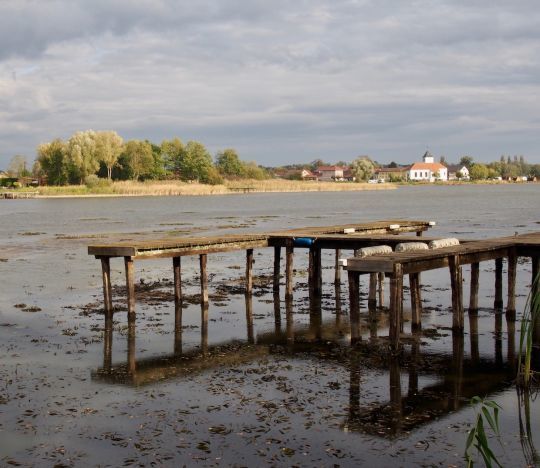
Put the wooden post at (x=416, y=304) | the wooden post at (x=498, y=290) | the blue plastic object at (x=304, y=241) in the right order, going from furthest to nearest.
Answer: the blue plastic object at (x=304, y=241), the wooden post at (x=498, y=290), the wooden post at (x=416, y=304)

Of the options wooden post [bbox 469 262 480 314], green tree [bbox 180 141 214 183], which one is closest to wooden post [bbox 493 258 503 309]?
wooden post [bbox 469 262 480 314]

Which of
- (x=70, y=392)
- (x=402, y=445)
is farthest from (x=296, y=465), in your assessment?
(x=70, y=392)

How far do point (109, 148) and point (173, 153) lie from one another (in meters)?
29.3

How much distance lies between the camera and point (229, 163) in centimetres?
17850

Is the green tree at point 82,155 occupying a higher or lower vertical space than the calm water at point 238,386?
higher

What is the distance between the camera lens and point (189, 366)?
547 inches

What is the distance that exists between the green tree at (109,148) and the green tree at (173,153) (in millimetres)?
22350

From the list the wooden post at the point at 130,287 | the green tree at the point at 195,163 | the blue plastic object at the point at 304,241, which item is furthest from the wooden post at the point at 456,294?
the green tree at the point at 195,163

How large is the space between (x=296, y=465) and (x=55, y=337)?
8.97 m

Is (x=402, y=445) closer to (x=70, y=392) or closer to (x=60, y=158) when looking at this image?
(x=70, y=392)

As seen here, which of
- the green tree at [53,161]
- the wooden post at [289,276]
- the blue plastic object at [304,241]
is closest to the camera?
the blue plastic object at [304,241]

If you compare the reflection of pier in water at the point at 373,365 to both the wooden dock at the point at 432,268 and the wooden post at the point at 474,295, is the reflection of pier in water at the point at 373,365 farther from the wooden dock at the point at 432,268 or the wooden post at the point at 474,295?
the wooden post at the point at 474,295

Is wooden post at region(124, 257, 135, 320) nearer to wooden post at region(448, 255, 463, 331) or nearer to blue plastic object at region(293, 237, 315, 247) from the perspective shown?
blue plastic object at region(293, 237, 315, 247)

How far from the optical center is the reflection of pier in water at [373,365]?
36.3ft
